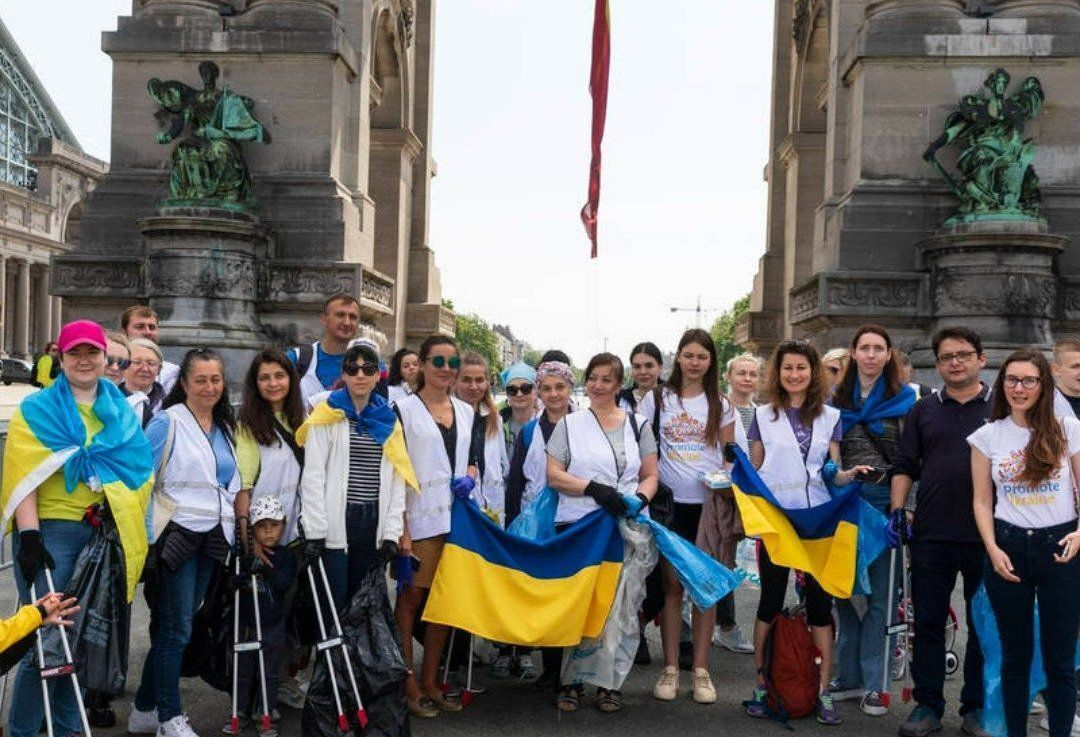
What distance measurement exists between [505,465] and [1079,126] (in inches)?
514

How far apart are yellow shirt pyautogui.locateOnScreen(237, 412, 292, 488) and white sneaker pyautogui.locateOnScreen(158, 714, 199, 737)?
1214 mm

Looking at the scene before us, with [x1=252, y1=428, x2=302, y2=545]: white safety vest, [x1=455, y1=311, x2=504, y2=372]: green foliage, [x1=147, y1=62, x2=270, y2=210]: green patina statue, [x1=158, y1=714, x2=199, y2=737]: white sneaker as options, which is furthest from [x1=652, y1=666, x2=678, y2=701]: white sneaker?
[x1=455, y1=311, x2=504, y2=372]: green foliage

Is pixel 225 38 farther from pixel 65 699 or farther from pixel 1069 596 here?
pixel 1069 596

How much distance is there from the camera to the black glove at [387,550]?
5852 millimetres

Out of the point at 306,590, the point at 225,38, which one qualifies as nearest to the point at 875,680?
the point at 306,590

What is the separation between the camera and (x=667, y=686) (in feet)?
21.3

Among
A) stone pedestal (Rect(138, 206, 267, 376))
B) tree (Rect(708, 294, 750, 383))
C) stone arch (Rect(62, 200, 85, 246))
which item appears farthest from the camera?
tree (Rect(708, 294, 750, 383))

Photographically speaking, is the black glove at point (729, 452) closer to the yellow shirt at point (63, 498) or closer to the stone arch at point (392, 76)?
the yellow shirt at point (63, 498)

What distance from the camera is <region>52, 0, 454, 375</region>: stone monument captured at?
15.8 metres

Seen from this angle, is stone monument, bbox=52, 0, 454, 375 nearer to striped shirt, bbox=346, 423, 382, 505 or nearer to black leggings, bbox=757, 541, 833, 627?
striped shirt, bbox=346, 423, 382, 505

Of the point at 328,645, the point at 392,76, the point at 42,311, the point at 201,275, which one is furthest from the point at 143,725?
the point at 42,311

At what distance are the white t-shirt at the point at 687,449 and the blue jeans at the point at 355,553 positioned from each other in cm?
199

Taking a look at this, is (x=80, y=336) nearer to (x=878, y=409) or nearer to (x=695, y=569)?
(x=695, y=569)

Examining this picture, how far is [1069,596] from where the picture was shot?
5301mm
